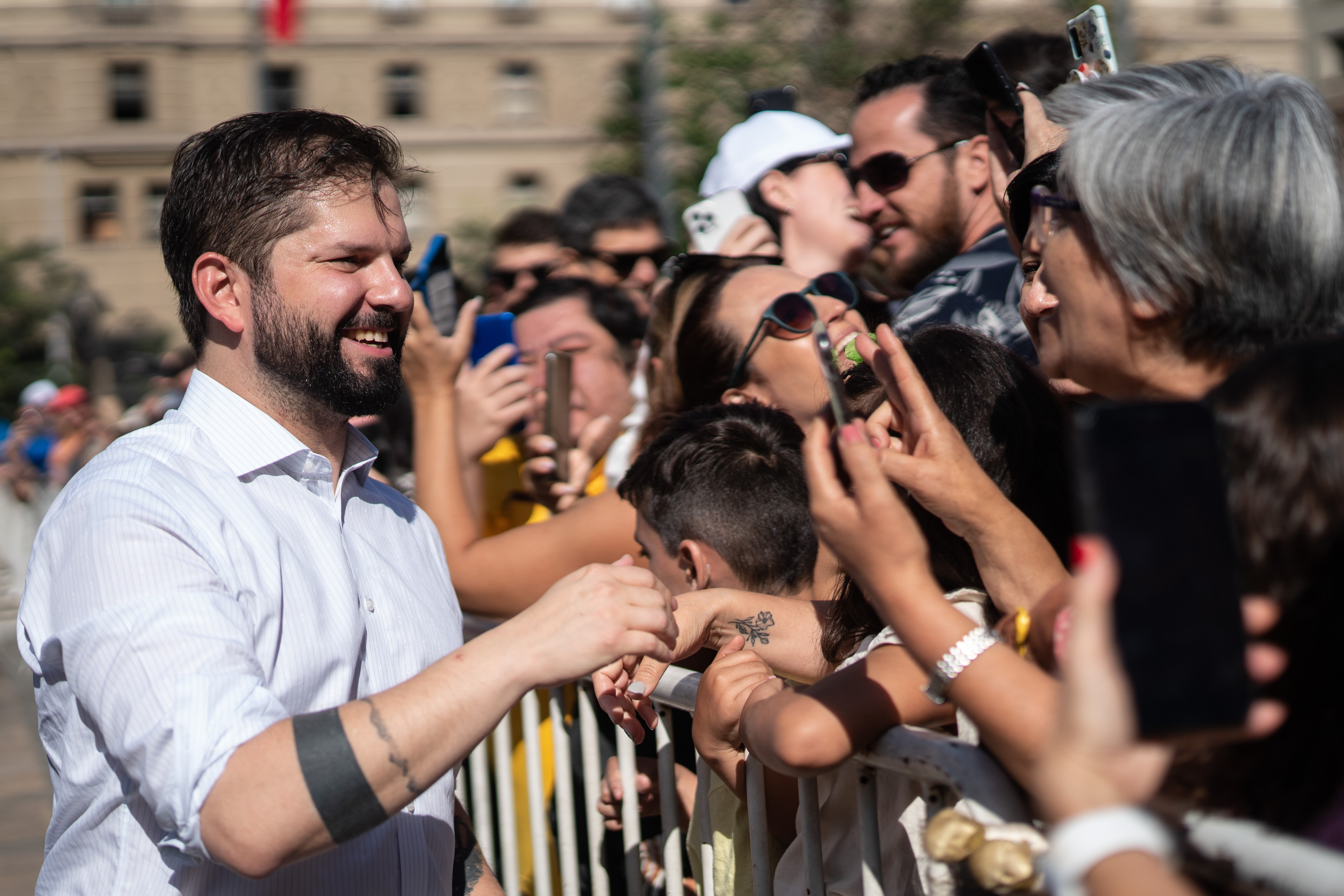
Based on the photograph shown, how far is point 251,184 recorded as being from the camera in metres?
2.29

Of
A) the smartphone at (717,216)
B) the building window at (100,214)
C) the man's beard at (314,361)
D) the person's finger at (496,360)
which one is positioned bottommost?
the building window at (100,214)

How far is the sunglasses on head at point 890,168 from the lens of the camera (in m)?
3.86

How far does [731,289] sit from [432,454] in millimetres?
982

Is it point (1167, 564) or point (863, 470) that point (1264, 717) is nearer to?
point (1167, 564)

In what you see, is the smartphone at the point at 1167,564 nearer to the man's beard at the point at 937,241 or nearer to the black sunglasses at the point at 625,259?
the man's beard at the point at 937,241

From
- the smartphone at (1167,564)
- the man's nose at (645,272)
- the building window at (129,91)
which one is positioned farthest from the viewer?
the building window at (129,91)

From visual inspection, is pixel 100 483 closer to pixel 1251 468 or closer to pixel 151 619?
pixel 151 619

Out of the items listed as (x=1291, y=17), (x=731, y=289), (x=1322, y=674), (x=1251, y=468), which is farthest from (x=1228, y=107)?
(x=1291, y=17)

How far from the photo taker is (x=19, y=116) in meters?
41.4

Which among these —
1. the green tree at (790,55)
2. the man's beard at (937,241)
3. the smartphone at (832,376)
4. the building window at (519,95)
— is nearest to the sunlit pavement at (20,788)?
the man's beard at (937,241)

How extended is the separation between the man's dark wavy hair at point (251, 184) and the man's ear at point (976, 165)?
2.02 meters

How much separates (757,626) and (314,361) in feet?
3.34

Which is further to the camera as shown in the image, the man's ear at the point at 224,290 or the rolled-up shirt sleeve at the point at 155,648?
the man's ear at the point at 224,290

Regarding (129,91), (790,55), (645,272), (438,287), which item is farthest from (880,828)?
(129,91)
